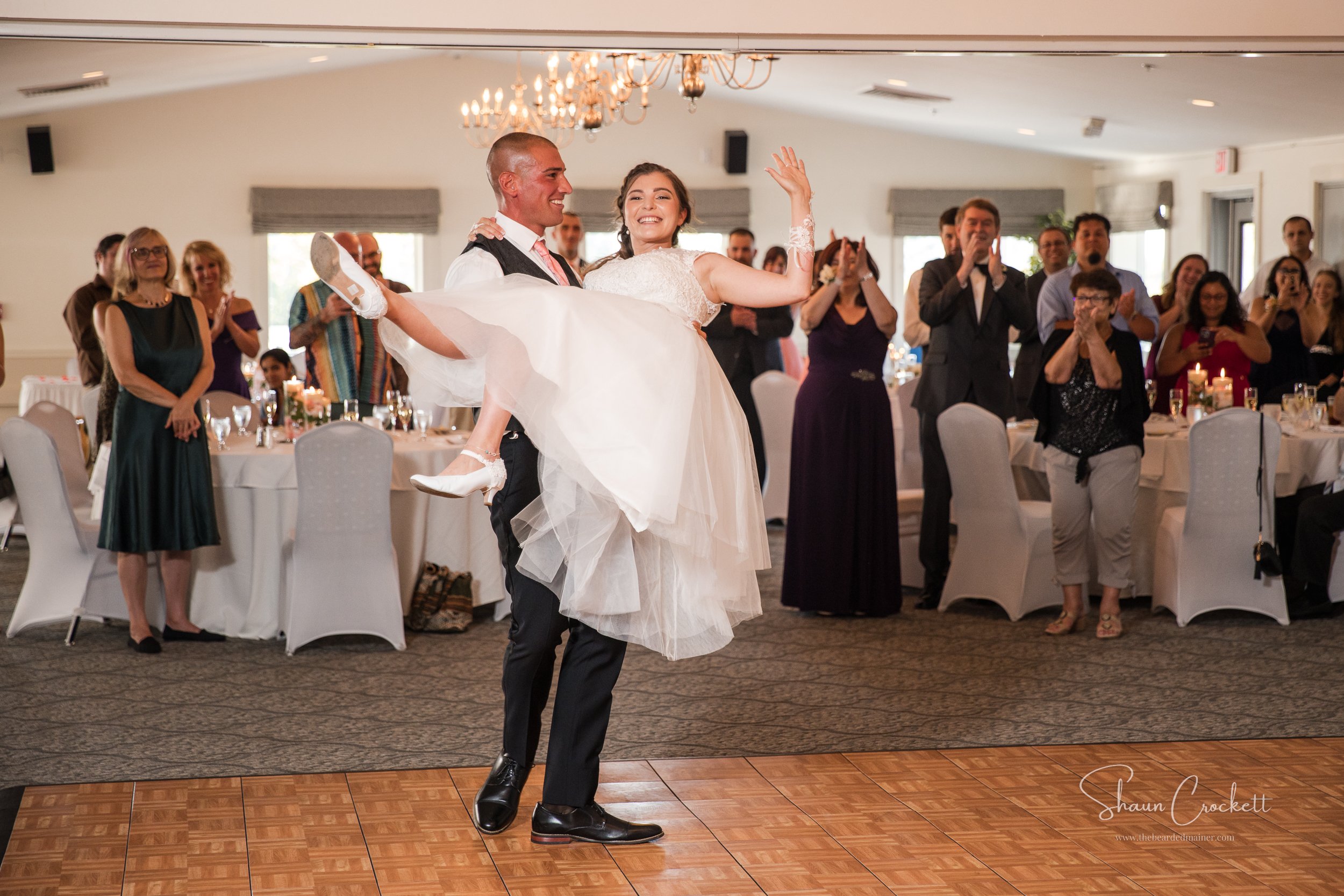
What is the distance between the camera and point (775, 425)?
814cm

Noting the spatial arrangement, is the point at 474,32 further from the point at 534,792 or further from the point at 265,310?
the point at 265,310

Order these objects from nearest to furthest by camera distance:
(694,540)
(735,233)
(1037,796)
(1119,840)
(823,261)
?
1. (694,540)
2. (1119,840)
3. (1037,796)
4. (823,261)
5. (735,233)

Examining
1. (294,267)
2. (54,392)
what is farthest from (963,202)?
(54,392)

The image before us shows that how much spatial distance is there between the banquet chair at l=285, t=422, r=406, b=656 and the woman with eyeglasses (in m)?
2.63

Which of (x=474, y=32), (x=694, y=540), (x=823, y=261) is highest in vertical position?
(x=474, y=32)

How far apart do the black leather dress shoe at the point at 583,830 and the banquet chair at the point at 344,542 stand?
2167mm

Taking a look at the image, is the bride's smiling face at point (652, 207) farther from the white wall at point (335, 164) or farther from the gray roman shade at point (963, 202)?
the gray roman shade at point (963, 202)

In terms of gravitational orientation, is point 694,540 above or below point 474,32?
below

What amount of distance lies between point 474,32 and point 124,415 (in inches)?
80.6

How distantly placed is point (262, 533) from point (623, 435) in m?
3.01

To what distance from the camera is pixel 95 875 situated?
294cm

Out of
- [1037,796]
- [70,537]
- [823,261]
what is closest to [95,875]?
[1037,796]

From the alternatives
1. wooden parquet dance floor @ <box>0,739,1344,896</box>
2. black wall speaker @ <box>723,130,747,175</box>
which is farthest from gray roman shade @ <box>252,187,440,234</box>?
wooden parquet dance floor @ <box>0,739,1344,896</box>

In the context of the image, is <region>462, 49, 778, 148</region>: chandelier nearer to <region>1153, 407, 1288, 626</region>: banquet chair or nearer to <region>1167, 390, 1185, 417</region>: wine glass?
<region>1153, 407, 1288, 626</region>: banquet chair
